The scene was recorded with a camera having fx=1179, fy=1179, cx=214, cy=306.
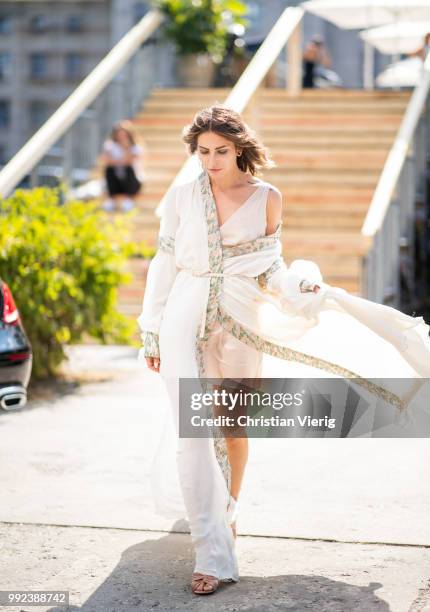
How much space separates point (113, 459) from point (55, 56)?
2692 centimetres

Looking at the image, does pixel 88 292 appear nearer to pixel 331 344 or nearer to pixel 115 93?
pixel 331 344

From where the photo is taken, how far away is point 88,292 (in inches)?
377

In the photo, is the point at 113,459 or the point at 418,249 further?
the point at 418,249

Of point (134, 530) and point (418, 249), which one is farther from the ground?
point (134, 530)

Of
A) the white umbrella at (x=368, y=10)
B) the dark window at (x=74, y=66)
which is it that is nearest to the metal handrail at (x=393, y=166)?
the white umbrella at (x=368, y=10)

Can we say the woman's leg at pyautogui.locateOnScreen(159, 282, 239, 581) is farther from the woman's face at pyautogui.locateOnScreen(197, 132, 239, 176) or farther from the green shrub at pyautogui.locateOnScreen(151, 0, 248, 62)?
the green shrub at pyautogui.locateOnScreen(151, 0, 248, 62)

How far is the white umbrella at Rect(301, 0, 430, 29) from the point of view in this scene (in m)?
15.6

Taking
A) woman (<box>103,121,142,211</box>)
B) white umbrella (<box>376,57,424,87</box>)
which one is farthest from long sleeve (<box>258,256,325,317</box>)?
white umbrella (<box>376,57,424,87</box>)

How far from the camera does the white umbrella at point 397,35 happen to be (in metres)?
17.6

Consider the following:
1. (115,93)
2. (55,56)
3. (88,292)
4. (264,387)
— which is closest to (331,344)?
(264,387)

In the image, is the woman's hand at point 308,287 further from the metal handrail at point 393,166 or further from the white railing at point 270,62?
the white railing at point 270,62

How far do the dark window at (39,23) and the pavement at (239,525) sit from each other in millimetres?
25025

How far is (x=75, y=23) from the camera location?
31828 millimetres

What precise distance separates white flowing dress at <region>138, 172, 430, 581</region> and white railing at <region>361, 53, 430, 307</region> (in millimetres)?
6015
